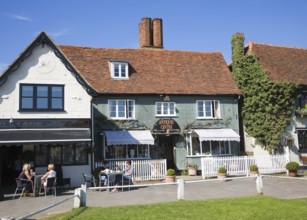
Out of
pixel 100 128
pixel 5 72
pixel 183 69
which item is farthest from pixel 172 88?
pixel 5 72

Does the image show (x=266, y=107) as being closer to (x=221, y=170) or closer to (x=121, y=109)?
(x=221, y=170)

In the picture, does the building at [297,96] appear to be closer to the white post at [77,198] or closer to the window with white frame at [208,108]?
the window with white frame at [208,108]

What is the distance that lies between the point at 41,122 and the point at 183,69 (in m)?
13.4

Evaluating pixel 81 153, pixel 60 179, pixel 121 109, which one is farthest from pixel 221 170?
pixel 60 179

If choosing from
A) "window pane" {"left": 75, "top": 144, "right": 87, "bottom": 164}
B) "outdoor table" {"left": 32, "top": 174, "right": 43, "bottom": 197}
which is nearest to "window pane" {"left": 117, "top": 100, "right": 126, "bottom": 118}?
"window pane" {"left": 75, "top": 144, "right": 87, "bottom": 164}

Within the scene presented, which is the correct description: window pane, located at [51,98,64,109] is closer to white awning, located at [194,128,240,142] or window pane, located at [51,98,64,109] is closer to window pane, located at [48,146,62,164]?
window pane, located at [48,146,62,164]

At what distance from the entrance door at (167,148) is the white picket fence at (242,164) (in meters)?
3.78

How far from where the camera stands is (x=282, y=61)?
28.4m

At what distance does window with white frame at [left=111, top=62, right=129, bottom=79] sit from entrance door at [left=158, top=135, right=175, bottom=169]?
5.59m

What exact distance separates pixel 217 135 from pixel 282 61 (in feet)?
33.2

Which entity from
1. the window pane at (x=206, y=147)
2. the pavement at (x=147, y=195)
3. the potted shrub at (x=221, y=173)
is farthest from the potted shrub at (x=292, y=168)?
the window pane at (x=206, y=147)

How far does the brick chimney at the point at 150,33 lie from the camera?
30.0 metres

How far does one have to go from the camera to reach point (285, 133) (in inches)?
1003

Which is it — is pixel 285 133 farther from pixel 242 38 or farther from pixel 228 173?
pixel 242 38
